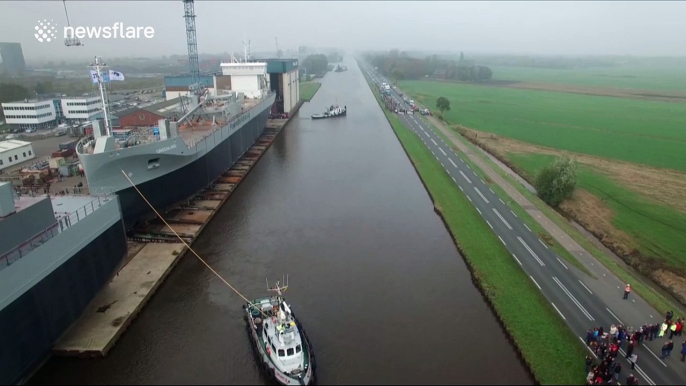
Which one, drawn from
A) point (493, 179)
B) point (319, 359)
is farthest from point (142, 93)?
point (319, 359)

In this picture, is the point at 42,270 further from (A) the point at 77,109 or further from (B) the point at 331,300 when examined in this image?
(A) the point at 77,109

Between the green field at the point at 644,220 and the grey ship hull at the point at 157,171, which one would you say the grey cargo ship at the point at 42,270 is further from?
the green field at the point at 644,220

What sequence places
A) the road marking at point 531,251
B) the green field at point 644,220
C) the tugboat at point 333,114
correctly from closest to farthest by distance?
the road marking at point 531,251 < the green field at point 644,220 < the tugboat at point 333,114

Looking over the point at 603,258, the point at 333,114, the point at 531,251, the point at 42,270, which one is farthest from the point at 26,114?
the point at 603,258

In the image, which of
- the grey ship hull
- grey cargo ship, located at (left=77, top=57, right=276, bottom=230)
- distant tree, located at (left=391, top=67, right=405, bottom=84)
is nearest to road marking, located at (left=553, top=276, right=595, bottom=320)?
grey cargo ship, located at (left=77, top=57, right=276, bottom=230)

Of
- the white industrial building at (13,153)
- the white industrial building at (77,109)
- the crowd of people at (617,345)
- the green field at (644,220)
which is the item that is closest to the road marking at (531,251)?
the crowd of people at (617,345)

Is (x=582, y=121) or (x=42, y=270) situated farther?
(x=582, y=121)
